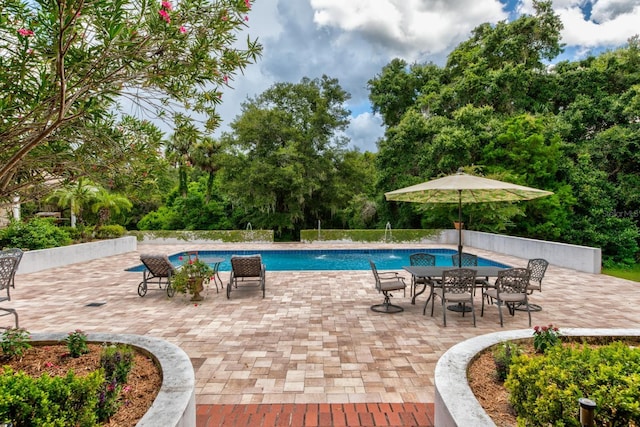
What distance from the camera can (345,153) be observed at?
2173cm

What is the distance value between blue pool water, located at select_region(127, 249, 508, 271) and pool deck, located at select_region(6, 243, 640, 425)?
12.3 feet

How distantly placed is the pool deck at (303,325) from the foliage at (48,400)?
0.99 m

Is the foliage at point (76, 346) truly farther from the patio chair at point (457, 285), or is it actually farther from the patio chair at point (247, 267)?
the patio chair at point (457, 285)

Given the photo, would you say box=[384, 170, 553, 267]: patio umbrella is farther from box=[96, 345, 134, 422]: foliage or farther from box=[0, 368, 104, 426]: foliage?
box=[0, 368, 104, 426]: foliage

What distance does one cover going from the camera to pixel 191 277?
6.51 meters

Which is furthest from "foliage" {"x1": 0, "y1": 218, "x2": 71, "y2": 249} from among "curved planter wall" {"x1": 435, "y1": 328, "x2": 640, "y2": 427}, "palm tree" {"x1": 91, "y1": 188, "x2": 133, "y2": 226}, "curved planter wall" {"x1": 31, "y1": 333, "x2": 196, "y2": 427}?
"curved planter wall" {"x1": 435, "y1": 328, "x2": 640, "y2": 427}

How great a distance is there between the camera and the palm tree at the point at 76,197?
122 inches

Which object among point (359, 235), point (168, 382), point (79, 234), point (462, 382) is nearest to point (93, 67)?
point (168, 382)

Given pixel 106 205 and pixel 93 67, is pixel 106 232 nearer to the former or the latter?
pixel 106 205

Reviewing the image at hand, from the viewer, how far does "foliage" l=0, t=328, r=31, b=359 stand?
2979mm

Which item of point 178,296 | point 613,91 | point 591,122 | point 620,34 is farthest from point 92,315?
point 620,34

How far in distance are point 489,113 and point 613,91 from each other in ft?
22.3

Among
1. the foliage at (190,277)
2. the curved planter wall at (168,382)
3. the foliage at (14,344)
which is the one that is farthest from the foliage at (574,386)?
the foliage at (190,277)

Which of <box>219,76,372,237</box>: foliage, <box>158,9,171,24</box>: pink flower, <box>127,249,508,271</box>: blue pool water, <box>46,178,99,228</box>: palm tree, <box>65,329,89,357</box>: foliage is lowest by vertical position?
<box>127,249,508,271</box>: blue pool water
